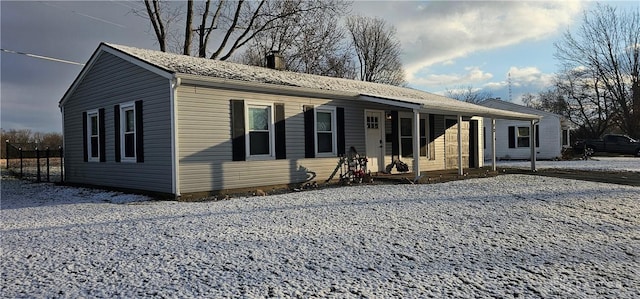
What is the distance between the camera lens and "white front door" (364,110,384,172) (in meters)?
12.3

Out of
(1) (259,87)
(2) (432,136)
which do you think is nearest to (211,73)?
(1) (259,87)

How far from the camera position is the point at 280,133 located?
1002 centimetres

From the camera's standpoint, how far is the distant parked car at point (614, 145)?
2552 centimetres

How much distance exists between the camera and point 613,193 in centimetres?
884

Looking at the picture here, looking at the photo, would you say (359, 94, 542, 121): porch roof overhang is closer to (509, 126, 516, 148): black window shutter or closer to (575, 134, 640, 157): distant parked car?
(509, 126, 516, 148): black window shutter

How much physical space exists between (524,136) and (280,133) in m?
18.4

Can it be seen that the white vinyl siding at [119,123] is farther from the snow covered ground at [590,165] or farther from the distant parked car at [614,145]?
the distant parked car at [614,145]

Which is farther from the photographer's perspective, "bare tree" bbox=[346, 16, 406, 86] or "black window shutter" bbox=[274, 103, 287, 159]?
"bare tree" bbox=[346, 16, 406, 86]

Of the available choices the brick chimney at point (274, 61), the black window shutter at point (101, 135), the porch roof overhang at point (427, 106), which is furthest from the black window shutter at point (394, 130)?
the black window shutter at point (101, 135)

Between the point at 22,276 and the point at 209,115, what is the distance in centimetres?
536

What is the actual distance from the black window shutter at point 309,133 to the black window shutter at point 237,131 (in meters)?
1.86

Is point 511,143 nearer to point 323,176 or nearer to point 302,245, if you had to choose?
point 323,176

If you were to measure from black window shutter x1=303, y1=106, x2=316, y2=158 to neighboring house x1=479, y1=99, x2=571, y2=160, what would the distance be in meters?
16.0

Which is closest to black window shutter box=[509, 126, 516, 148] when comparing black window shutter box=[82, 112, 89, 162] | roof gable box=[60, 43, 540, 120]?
roof gable box=[60, 43, 540, 120]
